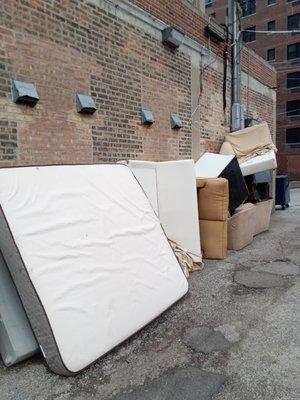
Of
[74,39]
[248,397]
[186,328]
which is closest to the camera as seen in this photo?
[248,397]

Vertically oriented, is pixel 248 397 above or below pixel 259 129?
below

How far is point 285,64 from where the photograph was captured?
38.4 m

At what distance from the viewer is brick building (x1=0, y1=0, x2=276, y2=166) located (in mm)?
4273

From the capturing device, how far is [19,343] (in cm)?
283

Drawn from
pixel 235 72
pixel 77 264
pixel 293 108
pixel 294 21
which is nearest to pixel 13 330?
pixel 77 264

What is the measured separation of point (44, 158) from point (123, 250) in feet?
5.73

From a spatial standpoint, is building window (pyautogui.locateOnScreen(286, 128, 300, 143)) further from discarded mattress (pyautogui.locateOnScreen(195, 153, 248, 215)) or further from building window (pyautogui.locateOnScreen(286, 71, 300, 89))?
discarded mattress (pyautogui.locateOnScreen(195, 153, 248, 215))

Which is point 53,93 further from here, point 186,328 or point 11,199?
point 186,328

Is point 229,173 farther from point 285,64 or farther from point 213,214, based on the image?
point 285,64

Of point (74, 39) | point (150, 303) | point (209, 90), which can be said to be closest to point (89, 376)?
point (150, 303)

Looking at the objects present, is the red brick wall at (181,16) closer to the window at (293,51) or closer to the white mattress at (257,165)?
the white mattress at (257,165)

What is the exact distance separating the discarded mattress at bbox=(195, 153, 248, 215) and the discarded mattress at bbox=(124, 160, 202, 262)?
1058mm

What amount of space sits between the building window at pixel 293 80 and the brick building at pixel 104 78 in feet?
109

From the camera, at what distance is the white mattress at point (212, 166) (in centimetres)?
641
